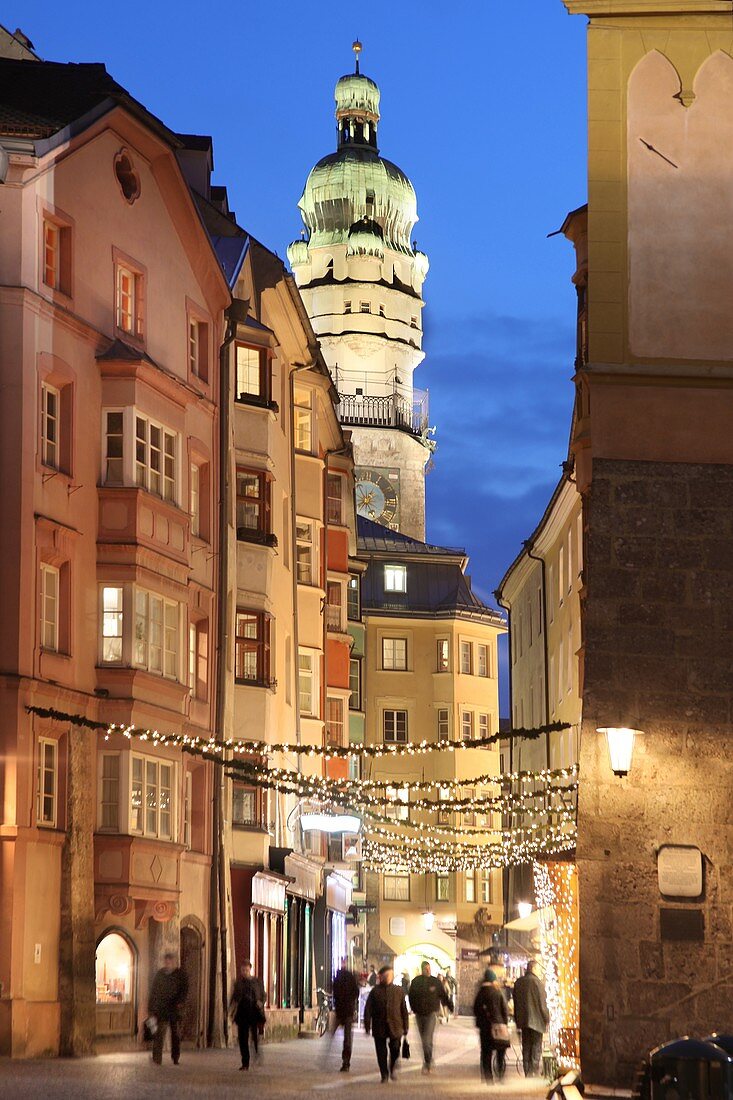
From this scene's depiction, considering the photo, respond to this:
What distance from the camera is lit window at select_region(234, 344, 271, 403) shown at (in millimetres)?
42875

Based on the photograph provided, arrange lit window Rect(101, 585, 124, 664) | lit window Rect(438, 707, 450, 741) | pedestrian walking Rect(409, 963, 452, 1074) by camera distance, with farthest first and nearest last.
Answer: lit window Rect(438, 707, 450, 741), lit window Rect(101, 585, 124, 664), pedestrian walking Rect(409, 963, 452, 1074)

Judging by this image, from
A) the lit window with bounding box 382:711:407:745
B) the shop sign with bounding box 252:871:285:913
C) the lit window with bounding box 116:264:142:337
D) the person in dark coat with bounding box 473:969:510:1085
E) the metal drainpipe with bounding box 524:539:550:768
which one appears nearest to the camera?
the person in dark coat with bounding box 473:969:510:1085

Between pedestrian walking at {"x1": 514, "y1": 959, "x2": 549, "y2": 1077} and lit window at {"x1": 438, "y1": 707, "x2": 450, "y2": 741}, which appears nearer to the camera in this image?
pedestrian walking at {"x1": 514, "y1": 959, "x2": 549, "y2": 1077}

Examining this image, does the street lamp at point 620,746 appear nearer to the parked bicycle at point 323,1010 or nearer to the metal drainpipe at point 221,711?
the metal drainpipe at point 221,711

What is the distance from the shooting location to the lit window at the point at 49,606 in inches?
1254

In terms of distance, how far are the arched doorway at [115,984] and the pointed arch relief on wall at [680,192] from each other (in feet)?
52.8

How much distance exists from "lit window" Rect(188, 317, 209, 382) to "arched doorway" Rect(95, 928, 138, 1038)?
36.9 ft

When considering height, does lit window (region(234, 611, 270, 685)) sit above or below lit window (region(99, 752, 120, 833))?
above

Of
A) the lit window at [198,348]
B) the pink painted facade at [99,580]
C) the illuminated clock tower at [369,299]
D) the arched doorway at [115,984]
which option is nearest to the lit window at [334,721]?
the pink painted facade at [99,580]

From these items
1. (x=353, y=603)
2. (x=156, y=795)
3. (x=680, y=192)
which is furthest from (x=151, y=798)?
(x=353, y=603)

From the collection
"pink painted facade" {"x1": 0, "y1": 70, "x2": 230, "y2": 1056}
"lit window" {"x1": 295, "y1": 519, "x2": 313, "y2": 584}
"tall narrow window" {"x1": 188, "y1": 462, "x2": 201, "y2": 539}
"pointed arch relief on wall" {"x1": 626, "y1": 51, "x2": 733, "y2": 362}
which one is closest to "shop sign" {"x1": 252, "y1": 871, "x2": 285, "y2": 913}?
"pink painted facade" {"x1": 0, "y1": 70, "x2": 230, "y2": 1056}

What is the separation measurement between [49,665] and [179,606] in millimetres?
4553

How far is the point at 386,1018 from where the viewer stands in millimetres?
28344

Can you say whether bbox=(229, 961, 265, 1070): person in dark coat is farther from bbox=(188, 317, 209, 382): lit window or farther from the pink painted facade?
bbox=(188, 317, 209, 382): lit window
